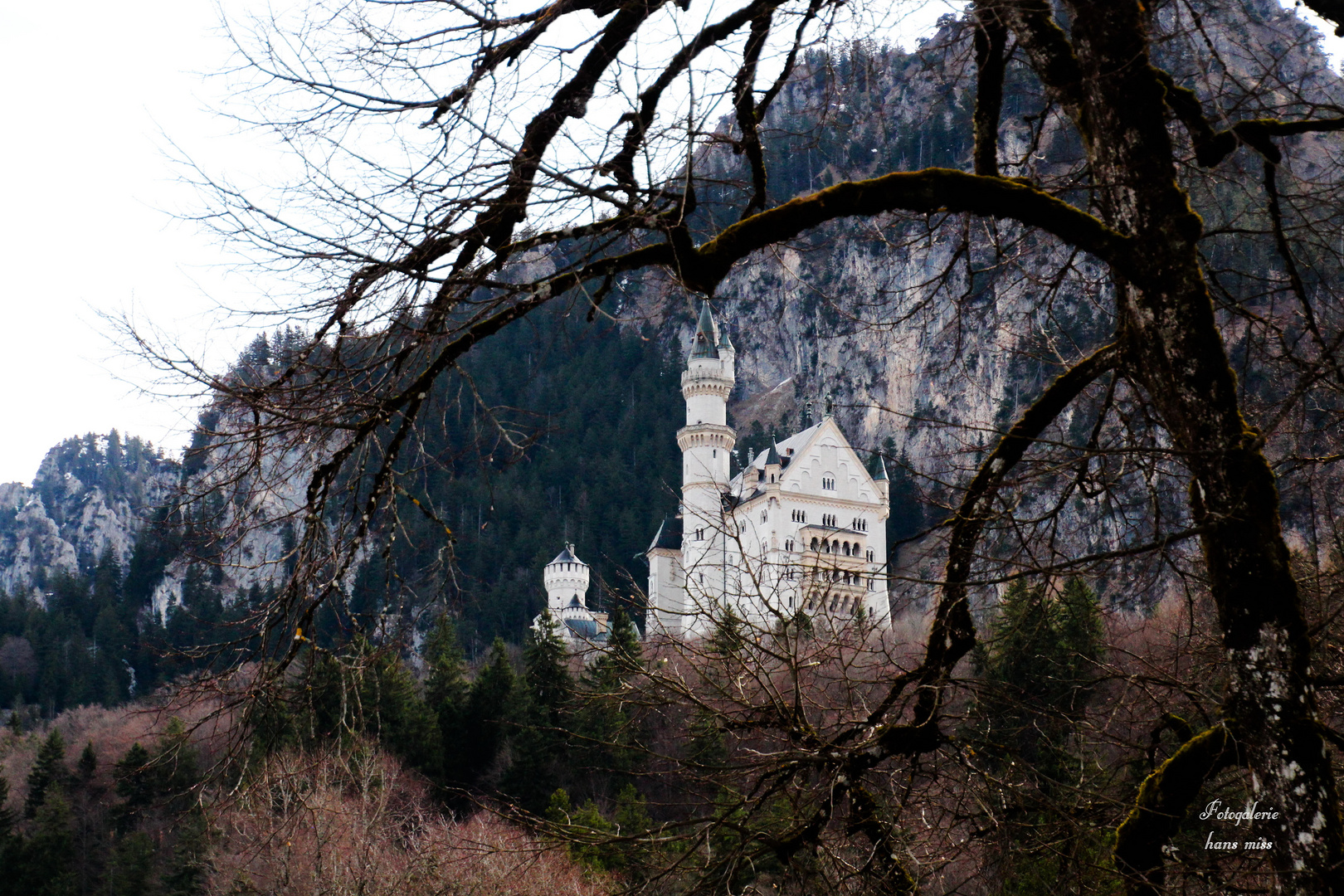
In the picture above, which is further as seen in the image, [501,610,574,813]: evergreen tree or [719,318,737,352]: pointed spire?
[719,318,737,352]: pointed spire

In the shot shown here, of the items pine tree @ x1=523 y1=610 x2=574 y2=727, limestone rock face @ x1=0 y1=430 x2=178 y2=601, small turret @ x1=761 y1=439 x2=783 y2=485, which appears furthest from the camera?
limestone rock face @ x1=0 y1=430 x2=178 y2=601

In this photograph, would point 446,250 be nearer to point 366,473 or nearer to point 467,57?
point 467,57

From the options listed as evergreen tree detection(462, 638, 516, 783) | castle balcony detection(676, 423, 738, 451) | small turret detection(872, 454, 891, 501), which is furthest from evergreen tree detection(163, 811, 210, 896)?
small turret detection(872, 454, 891, 501)

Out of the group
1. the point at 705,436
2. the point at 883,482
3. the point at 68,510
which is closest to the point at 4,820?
the point at 705,436

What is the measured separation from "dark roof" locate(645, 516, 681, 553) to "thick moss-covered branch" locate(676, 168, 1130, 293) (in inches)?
3180

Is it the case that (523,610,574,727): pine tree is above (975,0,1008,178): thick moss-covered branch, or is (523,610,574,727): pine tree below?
below

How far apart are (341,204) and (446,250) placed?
1.41 feet

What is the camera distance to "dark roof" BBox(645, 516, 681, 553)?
86875mm

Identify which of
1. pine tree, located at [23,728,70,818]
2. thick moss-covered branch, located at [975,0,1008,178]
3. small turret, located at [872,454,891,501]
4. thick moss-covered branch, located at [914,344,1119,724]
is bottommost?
pine tree, located at [23,728,70,818]

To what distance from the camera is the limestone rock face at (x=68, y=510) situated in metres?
168

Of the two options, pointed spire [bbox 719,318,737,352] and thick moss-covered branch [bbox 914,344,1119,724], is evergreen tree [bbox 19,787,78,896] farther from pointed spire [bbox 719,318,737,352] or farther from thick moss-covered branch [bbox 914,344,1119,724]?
pointed spire [bbox 719,318,737,352]

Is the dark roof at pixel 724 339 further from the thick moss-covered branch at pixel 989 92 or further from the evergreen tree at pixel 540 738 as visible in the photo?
the thick moss-covered branch at pixel 989 92

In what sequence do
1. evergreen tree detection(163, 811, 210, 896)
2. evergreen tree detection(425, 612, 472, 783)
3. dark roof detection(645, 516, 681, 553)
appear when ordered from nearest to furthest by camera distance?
evergreen tree detection(163, 811, 210, 896) → evergreen tree detection(425, 612, 472, 783) → dark roof detection(645, 516, 681, 553)

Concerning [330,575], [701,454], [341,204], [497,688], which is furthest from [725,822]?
[701,454]
